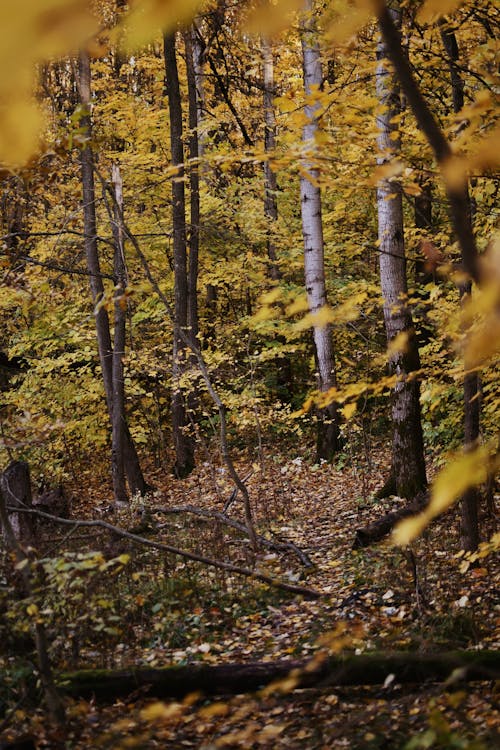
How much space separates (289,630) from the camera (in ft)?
16.6

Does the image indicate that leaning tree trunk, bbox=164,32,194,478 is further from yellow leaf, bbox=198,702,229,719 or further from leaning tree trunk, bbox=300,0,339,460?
yellow leaf, bbox=198,702,229,719

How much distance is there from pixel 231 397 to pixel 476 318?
302 inches

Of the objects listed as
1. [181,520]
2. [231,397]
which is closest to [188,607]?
[181,520]

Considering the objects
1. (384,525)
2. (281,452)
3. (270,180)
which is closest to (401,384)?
(384,525)

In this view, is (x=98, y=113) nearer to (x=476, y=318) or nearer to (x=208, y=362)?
(x=208, y=362)

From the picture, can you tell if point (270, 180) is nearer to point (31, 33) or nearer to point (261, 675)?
point (261, 675)

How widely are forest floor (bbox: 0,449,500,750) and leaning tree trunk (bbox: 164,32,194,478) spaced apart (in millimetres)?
4264

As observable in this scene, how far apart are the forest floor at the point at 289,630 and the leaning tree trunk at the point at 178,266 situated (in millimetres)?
4264

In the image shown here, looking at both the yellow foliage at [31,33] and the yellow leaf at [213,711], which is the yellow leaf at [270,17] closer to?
the yellow foliage at [31,33]

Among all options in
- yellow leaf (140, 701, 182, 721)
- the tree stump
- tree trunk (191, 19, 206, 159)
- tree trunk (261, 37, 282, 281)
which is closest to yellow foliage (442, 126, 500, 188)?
yellow leaf (140, 701, 182, 721)

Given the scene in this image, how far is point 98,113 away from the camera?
16.5 meters

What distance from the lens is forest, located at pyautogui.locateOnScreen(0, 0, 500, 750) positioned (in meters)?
Answer: 2.69

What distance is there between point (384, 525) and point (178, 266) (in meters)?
7.33

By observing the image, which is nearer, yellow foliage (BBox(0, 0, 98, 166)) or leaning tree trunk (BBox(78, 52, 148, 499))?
yellow foliage (BBox(0, 0, 98, 166))
